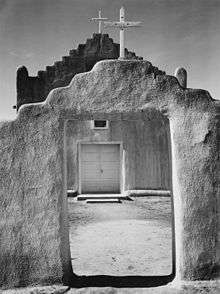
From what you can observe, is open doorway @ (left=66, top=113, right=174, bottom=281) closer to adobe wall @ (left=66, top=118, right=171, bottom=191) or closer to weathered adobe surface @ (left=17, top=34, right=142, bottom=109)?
adobe wall @ (left=66, top=118, right=171, bottom=191)

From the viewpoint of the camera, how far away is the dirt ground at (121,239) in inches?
241

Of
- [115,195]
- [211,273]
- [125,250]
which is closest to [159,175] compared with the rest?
[115,195]

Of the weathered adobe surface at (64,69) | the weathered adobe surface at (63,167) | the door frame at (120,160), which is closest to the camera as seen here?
the weathered adobe surface at (63,167)

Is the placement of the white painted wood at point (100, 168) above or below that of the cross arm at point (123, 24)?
below

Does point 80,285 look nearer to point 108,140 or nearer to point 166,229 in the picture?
point 166,229

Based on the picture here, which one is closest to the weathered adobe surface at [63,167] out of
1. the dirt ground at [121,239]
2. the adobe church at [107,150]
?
the dirt ground at [121,239]

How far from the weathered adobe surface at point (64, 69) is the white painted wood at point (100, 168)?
3248 mm

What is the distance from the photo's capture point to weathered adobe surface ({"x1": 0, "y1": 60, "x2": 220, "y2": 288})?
4.47m

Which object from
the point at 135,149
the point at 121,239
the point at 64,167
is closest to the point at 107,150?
the point at 135,149

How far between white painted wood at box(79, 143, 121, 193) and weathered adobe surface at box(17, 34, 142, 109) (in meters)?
3.25

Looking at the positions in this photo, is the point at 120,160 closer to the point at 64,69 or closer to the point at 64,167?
the point at 64,69

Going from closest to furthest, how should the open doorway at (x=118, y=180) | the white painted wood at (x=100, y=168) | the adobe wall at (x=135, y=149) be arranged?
1. the open doorway at (x=118, y=180)
2. the adobe wall at (x=135, y=149)
3. the white painted wood at (x=100, y=168)

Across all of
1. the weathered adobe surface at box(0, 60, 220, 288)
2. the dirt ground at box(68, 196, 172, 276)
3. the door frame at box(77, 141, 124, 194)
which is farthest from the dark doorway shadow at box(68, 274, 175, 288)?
the door frame at box(77, 141, 124, 194)

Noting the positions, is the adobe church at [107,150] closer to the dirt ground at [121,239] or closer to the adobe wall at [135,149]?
the adobe wall at [135,149]
